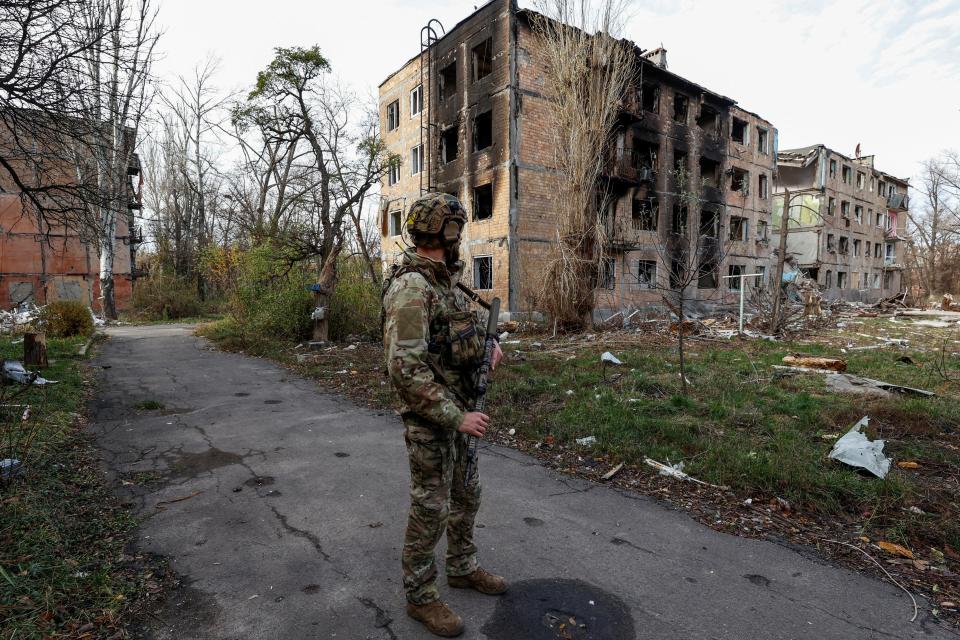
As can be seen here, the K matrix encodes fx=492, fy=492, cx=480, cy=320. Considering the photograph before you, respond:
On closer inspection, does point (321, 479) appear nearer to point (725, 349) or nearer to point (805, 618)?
point (805, 618)

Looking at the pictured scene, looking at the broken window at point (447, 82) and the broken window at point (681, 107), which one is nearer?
the broken window at point (447, 82)

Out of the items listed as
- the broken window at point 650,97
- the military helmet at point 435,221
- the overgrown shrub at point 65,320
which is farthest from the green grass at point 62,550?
the broken window at point 650,97

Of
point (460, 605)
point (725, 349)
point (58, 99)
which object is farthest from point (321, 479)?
point (725, 349)

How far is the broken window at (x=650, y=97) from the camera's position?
21.8 metres

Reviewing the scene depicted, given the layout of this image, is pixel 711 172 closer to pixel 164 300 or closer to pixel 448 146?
pixel 448 146

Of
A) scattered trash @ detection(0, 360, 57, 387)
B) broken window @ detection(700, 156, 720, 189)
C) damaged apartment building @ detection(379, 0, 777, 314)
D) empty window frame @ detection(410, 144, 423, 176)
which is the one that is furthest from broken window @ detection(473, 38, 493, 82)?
scattered trash @ detection(0, 360, 57, 387)

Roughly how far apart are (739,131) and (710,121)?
311 cm

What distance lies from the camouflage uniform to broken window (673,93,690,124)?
24.5 m

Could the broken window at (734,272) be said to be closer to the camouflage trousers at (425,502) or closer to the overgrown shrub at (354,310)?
the overgrown shrub at (354,310)

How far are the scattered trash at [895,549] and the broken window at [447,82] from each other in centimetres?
2072

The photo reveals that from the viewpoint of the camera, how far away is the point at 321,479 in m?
4.27

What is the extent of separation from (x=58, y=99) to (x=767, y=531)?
904cm

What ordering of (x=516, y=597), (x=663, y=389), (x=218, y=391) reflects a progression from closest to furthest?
(x=516, y=597) → (x=663, y=389) → (x=218, y=391)

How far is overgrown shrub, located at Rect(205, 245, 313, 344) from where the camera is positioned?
1236cm
